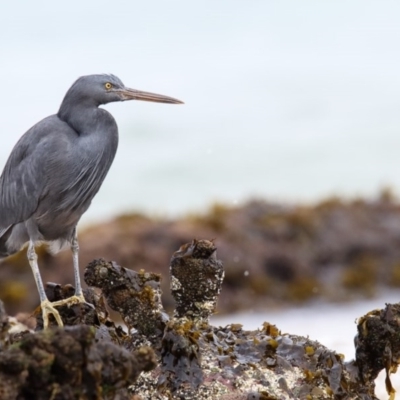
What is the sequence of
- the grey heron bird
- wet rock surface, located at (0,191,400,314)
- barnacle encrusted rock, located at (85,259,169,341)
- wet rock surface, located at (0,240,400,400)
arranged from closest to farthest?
wet rock surface, located at (0,240,400,400) → barnacle encrusted rock, located at (85,259,169,341) → the grey heron bird → wet rock surface, located at (0,191,400,314)

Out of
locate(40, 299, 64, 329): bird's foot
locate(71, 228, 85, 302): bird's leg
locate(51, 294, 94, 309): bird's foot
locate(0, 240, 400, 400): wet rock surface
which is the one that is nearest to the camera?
locate(0, 240, 400, 400): wet rock surface

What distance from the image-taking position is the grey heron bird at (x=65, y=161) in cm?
688

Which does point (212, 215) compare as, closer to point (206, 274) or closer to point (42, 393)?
point (206, 274)

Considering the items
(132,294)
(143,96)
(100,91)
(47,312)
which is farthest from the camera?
(143,96)

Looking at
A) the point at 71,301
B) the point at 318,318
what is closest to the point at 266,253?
the point at 318,318

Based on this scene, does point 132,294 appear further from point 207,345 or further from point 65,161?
point 65,161

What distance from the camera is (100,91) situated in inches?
276

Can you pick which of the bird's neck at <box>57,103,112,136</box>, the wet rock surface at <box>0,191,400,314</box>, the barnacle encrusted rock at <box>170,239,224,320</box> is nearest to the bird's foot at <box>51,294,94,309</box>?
the barnacle encrusted rock at <box>170,239,224,320</box>

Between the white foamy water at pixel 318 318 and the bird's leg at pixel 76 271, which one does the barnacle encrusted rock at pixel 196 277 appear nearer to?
the bird's leg at pixel 76 271

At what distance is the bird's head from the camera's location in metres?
6.91

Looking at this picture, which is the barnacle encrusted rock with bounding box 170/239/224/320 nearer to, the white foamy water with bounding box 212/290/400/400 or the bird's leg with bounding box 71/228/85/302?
the bird's leg with bounding box 71/228/85/302

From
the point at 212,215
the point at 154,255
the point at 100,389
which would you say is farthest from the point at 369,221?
the point at 100,389

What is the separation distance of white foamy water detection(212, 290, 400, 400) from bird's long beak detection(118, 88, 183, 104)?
5.35 m

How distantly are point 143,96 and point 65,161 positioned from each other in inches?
33.8
